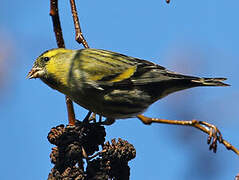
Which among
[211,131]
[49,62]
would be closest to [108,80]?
[49,62]

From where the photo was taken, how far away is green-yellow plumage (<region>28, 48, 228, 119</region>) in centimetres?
303

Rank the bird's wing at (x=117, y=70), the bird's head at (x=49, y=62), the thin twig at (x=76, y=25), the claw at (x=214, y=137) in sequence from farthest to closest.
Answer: the bird's wing at (x=117, y=70)
the bird's head at (x=49, y=62)
the thin twig at (x=76, y=25)
the claw at (x=214, y=137)

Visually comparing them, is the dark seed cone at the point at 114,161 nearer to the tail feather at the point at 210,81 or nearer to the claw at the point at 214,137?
the claw at the point at 214,137

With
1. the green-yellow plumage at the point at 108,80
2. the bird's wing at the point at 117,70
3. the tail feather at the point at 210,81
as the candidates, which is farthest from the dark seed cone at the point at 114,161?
the tail feather at the point at 210,81

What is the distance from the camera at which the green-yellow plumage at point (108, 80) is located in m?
3.03

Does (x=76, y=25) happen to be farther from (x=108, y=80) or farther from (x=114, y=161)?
(x=114, y=161)

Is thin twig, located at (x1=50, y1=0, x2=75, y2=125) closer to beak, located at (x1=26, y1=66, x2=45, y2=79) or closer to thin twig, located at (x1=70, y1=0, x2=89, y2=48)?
thin twig, located at (x1=70, y1=0, x2=89, y2=48)

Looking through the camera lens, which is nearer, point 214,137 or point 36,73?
point 214,137

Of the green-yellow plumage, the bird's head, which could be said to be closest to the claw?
the green-yellow plumage

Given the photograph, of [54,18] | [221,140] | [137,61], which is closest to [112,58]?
[137,61]

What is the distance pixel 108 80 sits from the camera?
10.5 ft

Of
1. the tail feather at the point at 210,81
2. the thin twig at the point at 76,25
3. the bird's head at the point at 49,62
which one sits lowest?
the tail feather at the point at 210,81

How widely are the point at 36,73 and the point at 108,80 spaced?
2.07 feet

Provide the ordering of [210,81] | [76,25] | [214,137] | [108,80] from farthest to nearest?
[108,80] → [210,81] → [76,25] → [214,137]
